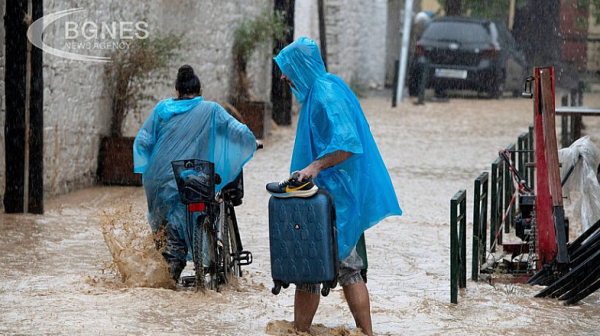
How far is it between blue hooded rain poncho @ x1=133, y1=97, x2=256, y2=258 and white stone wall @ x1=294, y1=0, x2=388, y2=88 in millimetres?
11087

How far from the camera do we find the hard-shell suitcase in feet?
15.0

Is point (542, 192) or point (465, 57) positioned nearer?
point (542, 192)

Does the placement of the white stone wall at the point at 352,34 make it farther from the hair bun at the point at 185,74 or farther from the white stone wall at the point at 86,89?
the hair bun at the point at 185,74

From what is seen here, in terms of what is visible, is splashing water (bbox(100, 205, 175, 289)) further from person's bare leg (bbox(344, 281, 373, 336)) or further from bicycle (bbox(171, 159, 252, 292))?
person's bare leg (bbox(344, 281, 373, 336))

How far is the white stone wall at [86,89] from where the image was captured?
909 cm

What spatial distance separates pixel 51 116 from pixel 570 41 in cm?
1928

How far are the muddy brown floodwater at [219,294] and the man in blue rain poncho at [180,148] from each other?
181 mm

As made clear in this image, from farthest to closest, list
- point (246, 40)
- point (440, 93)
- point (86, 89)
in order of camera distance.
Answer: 1. point (440, 93)
2. point (246, 40)
3. point (86, 89)

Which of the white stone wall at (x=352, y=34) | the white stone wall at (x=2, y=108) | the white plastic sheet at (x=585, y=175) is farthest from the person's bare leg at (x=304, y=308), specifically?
→ the white stone wall at (x=352, y=34)

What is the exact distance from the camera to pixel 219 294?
5.68 metres

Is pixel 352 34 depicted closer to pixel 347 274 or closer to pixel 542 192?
pixel 542 192

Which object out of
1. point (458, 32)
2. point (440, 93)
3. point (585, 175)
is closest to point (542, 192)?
point (585, 175)

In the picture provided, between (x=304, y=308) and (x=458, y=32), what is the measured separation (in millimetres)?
15989

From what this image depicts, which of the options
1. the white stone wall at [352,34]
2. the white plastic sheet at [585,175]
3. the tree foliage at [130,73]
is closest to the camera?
the white plastic sheet at [585,175]
